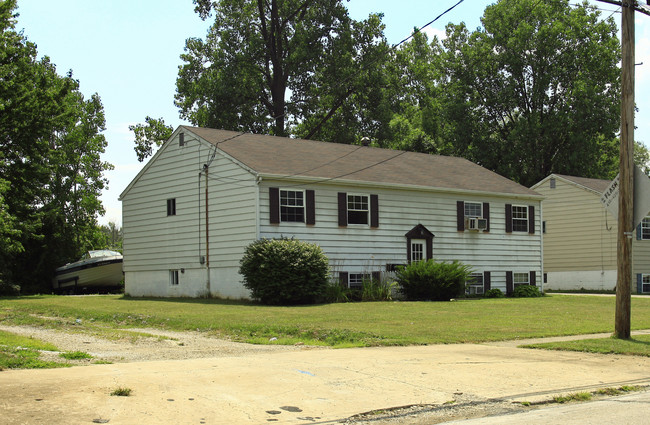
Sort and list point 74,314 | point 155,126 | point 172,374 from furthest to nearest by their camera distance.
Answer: point 155,126 → point 74,314 → point 172,374

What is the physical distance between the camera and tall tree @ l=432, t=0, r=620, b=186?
48.4m

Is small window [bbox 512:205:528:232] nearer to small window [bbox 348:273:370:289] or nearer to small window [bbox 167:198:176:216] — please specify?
small window [bbox 348:273:370:289]

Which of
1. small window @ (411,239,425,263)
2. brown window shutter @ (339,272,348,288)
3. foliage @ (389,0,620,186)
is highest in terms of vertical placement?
foliage @ (389,0,620,186)

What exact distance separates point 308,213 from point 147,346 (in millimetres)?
13743

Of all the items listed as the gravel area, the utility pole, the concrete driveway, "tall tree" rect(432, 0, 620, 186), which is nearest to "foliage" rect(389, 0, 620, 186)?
"tall tree" rect(432, 0, 620, 186)

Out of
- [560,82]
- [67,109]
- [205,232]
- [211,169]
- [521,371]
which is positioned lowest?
[521,371]

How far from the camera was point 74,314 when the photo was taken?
62.7 ft

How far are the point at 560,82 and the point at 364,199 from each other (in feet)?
91.8

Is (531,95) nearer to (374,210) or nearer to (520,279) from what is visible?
(520,279)

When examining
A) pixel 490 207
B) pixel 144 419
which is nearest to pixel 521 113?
pixel 490 207

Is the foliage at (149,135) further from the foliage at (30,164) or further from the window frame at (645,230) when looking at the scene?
the window frame at (645,230)

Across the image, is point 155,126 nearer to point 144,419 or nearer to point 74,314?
point 74,314

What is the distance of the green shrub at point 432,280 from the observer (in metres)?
26.5

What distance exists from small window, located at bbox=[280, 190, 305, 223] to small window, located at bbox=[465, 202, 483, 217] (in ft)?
28.7
